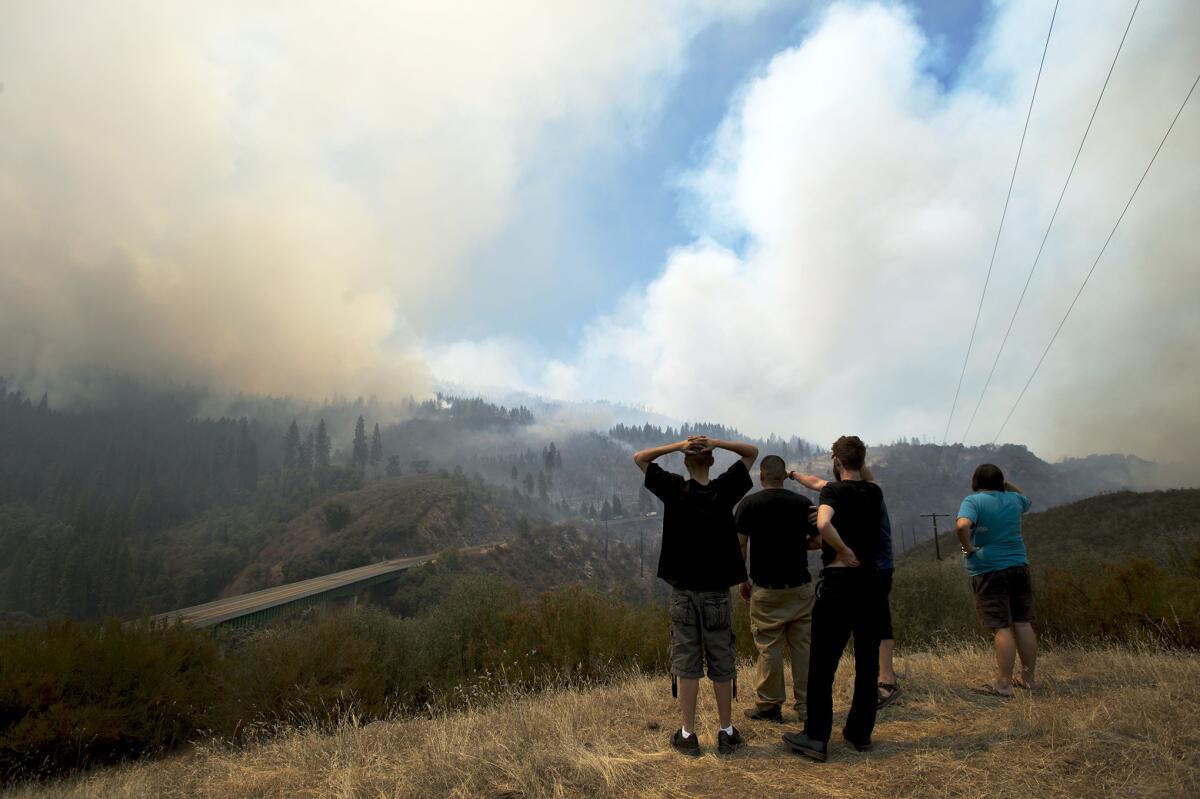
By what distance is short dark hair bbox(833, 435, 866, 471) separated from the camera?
5015 millimetres

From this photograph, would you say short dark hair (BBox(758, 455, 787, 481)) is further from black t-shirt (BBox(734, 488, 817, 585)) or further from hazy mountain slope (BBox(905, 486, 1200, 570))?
hazy mountain slope (BBox(905, 486, 1200, 570))

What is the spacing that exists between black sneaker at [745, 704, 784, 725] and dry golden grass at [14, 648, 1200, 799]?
0.12 meters

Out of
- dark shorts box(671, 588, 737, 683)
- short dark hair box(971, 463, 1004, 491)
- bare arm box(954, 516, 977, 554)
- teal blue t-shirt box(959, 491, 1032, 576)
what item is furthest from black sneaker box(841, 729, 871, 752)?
short dark hair box(971, 463, 1004, 491)

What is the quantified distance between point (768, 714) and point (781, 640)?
2.36 ft

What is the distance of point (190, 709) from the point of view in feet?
33.1

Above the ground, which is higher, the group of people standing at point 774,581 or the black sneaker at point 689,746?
the group of people standing at point 774,581

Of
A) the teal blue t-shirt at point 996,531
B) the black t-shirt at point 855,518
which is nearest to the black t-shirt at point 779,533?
the black t-shirt at point 855,518

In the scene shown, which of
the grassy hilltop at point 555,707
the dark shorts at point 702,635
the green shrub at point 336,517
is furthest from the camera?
the green shrub at point 336,517

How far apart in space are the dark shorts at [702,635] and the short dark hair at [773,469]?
48.6 inches

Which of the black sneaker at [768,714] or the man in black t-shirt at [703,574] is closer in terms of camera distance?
the man in black t-shirt at [703,574]

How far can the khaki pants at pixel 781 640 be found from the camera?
17.6ft

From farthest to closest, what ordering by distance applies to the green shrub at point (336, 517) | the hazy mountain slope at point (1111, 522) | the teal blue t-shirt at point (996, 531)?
the green shrub at point (336, 517)
the hazy mountain slope at point (1111, 522)
the teal blue t-shirt at point (996, 531)

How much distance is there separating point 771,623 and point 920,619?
488 inches

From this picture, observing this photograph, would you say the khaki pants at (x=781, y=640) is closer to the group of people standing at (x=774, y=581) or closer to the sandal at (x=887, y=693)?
the group of people standing at (x=774, y=581)
